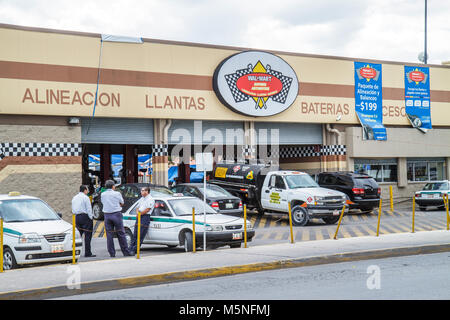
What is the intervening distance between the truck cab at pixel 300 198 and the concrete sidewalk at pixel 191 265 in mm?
5245

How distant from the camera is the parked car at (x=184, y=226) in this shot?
14633 millimetres

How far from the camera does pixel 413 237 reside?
16.4m

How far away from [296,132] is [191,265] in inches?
793

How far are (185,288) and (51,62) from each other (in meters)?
16.7

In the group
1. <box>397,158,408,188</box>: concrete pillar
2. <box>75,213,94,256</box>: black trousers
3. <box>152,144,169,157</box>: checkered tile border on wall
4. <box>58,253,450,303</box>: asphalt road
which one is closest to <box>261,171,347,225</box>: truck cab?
<box>152,144,169,157</box>: checkered tile border on wall

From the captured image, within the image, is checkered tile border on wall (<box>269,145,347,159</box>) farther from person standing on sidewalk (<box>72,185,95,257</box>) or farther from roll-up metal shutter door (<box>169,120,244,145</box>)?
person standing on sidewalk (<box>72,185,95,257</box>)

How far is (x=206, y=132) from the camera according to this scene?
1124 inches

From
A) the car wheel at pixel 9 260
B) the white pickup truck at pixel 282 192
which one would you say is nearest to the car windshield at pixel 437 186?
the white pickup truck at pixel 282 192

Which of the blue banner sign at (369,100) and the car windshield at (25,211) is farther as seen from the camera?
the blue banner sign at (369,100)

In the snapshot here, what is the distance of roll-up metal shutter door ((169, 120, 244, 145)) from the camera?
27.9 m

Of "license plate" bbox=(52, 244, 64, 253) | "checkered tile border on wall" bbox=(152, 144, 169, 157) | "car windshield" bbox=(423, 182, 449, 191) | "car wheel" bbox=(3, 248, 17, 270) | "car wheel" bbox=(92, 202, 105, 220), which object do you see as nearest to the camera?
"car wheel" bbox=(3, 248, 17, 270)

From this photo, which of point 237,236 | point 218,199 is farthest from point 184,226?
point 218,199

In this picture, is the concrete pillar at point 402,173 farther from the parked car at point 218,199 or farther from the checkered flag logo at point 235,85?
the parked car at point 218,199

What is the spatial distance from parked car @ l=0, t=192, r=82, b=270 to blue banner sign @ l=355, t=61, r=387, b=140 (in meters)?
21.6
